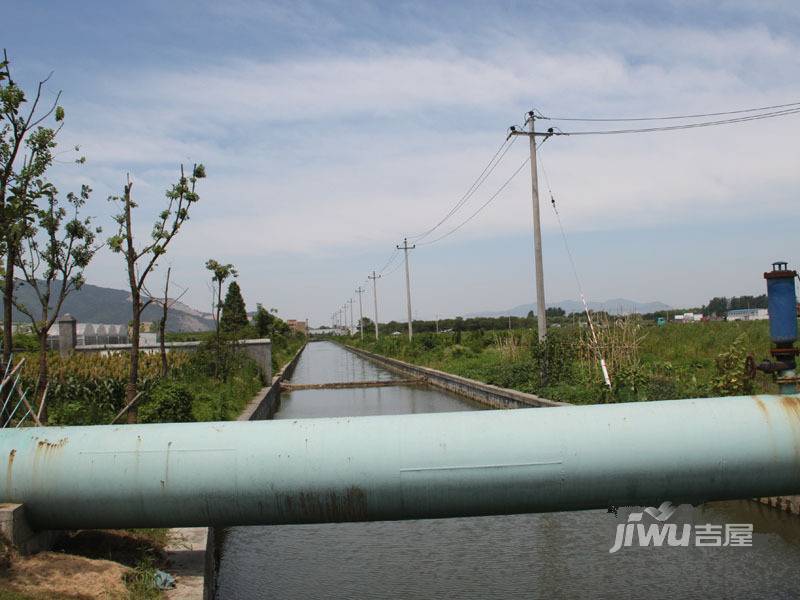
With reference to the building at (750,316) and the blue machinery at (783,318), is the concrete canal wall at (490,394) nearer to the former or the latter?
the blue machinery at (783,318)

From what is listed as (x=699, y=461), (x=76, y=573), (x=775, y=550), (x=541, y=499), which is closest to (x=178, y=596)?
(x=76, y=573)

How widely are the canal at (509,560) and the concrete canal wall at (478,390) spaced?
5057 millimetres

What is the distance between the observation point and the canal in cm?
528

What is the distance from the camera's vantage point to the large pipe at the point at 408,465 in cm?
426

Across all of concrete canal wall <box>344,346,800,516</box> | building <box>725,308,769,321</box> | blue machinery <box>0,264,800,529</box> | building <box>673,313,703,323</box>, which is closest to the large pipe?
blue machinery <box>0,264,800,529</box>

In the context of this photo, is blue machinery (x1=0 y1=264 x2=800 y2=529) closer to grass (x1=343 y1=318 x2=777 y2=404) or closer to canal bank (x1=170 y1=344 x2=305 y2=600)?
canal bank (x1=170 y1=344 x2=305 y2=600)

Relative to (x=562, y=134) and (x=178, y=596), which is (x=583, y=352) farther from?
(x=178, y=596)

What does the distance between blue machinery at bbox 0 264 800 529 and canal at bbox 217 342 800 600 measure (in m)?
1.15

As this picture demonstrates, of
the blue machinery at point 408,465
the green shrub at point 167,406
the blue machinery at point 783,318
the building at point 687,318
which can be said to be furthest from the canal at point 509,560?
the building at point 687,318

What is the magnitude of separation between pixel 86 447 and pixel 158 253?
4854mm

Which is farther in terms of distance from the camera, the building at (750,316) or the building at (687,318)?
the building at (687,318)

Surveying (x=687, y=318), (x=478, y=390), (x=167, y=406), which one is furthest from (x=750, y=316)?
(x=167, y=406)

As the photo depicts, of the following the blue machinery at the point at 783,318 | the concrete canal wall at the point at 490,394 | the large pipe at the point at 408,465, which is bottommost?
the concrete canal wall at the point at 490,394

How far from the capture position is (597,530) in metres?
6.67
